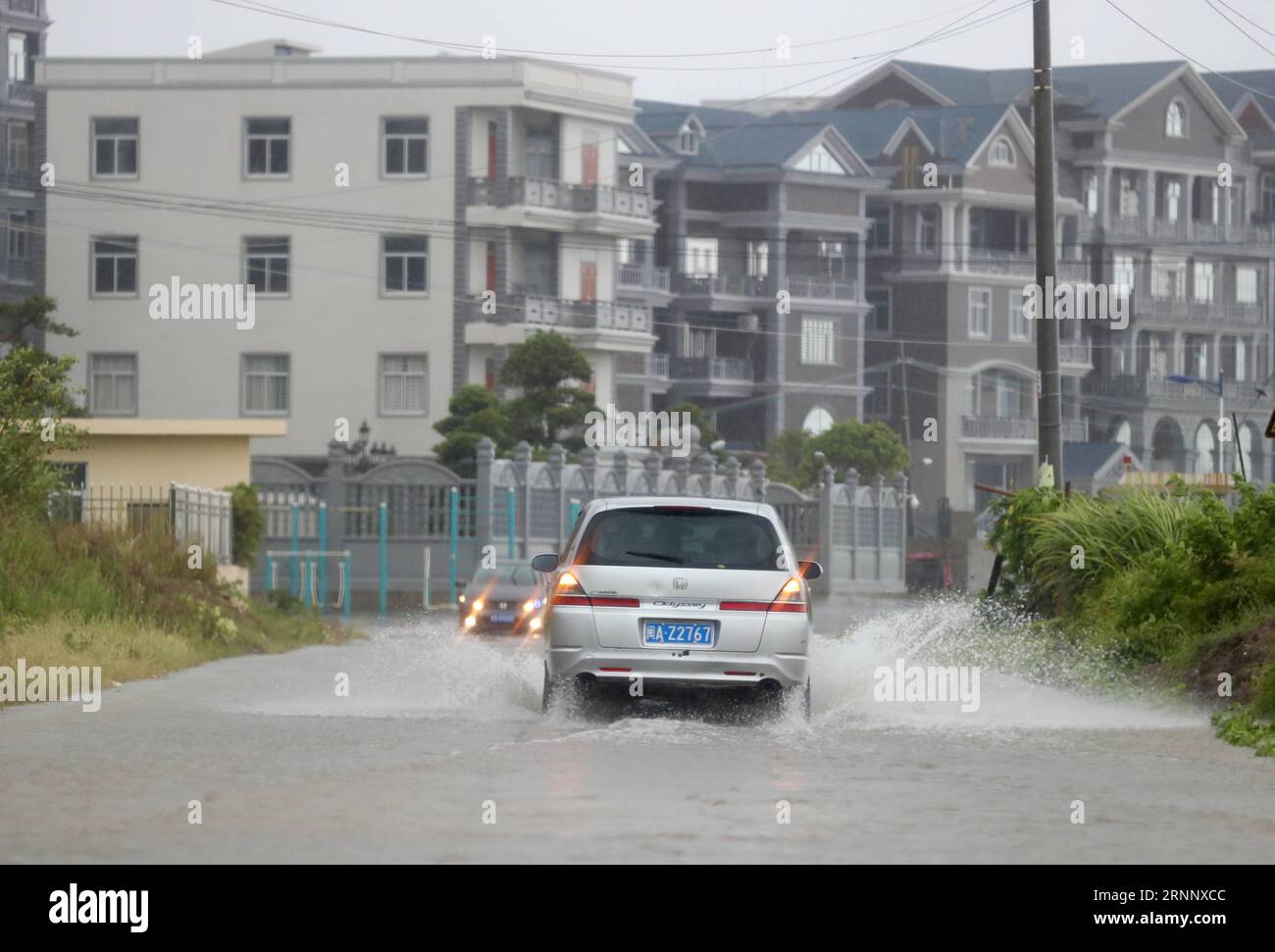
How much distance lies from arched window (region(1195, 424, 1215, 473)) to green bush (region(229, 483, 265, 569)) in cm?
6623

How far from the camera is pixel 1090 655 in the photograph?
1994 centimetres

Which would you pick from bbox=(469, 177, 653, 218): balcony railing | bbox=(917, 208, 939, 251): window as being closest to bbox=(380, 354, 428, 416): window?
bbox=(469, 177, 653, 218): balcony railing

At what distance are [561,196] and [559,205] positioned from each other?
0.24 m

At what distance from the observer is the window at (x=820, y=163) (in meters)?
80.4

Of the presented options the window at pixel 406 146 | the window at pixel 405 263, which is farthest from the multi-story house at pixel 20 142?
the window at pixel 406 146

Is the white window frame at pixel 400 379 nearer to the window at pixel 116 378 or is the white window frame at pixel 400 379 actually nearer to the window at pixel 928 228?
Answer: the window at pixel 116 378

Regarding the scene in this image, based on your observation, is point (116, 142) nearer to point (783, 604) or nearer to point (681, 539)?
point (681, 539)

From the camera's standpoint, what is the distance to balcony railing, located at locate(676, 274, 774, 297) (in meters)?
80.4

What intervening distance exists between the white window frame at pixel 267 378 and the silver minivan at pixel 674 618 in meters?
46.5

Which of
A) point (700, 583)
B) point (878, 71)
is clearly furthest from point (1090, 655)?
point (878, 71)

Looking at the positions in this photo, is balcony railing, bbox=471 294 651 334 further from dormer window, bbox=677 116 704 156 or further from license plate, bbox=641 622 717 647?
license plate, bbox=641 622 717 647
